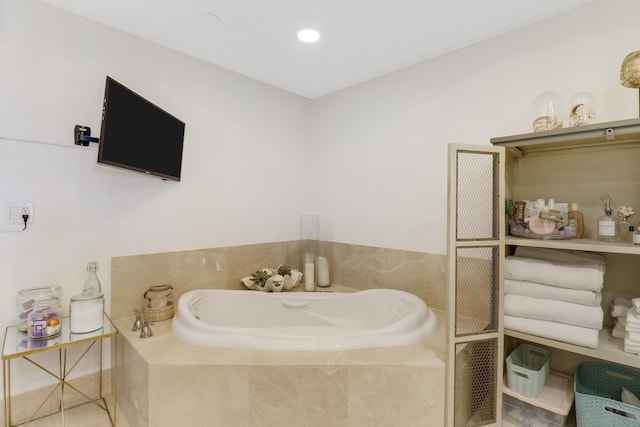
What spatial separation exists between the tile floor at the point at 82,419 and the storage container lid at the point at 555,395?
6.50ft

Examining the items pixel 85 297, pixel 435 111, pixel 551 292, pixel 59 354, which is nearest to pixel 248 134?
pixel 435 111

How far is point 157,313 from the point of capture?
1.96 m

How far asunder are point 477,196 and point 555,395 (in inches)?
39.2

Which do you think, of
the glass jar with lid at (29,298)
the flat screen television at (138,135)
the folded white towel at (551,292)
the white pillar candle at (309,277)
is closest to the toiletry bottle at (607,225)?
the folded white towel at (551,292)

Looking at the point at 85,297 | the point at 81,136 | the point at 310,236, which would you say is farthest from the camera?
the point at 310,236

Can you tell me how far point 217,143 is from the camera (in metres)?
2.44

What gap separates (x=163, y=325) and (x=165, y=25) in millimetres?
1762

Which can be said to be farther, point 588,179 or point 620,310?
point 588,179

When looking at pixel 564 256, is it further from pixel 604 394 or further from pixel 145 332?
pixel 145 332

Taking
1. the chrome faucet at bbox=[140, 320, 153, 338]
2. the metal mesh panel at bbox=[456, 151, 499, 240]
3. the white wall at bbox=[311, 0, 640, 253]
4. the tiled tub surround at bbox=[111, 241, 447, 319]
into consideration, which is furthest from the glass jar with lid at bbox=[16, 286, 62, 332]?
the metal mesh panel at bbox=[456, 151, 499, 240]

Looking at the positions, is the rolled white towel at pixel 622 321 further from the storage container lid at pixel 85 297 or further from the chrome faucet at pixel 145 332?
the storage container lid at pixel 85 297

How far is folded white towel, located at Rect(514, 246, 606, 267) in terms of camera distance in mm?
1453

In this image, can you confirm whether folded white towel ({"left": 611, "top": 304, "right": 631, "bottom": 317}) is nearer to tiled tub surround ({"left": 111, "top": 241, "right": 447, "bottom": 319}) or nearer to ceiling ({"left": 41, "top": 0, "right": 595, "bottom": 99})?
tiled tub surround ({"left": 111, "top": 241, "right": 447, "bottom": 319})

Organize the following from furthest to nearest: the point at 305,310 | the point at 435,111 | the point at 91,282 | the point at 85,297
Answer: the point at 305,310, the point at 435,111, the point at 91,282, the point at 85,297
